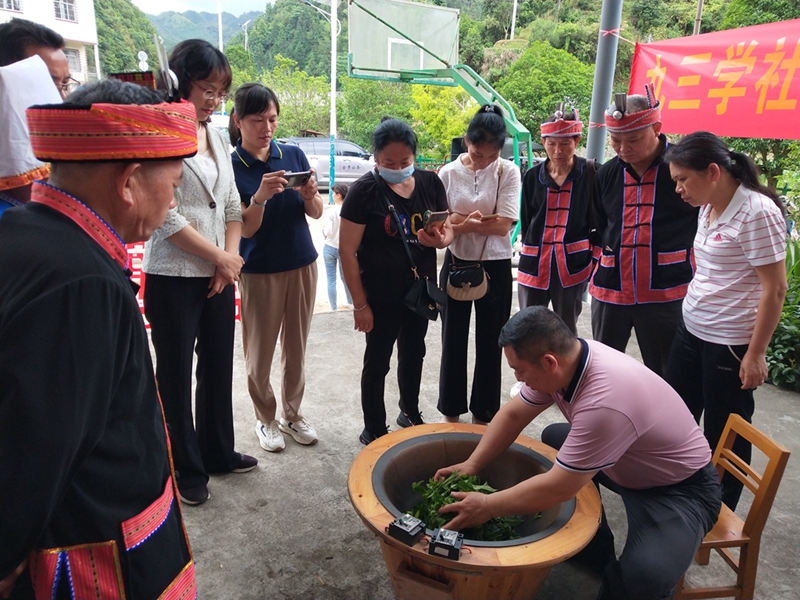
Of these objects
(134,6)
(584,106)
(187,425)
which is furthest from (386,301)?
(134,6)

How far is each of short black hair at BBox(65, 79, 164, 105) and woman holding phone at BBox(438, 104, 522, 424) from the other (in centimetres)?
195

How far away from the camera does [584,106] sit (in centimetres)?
1630

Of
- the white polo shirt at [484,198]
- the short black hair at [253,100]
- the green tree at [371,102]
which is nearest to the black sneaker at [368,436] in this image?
the white polo shirt at [484,198]

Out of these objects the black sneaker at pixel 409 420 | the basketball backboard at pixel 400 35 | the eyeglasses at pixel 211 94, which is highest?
the basketball backboard at pixel 400 35

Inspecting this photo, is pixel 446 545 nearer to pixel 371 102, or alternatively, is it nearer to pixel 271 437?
pixel 271 437

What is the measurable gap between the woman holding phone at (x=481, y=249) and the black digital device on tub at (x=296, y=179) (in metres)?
0.79

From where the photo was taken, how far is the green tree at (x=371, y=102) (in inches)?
728

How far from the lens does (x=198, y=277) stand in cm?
230

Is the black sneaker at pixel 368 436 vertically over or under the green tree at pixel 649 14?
under

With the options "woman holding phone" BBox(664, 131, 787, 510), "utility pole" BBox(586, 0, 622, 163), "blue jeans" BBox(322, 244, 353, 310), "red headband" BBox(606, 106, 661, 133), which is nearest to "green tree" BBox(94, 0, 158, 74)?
"blue jeans" BBox(322, 244, 353, 310)

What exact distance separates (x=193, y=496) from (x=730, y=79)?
4.22m

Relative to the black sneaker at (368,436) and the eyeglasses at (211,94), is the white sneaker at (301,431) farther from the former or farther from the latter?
the eyeglasses at (211,94)

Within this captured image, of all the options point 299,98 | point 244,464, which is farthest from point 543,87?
point 244,464

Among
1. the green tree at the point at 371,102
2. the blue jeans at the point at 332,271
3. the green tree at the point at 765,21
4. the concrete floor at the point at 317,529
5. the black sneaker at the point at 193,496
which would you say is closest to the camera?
the concrete floor at the point at 317,529
